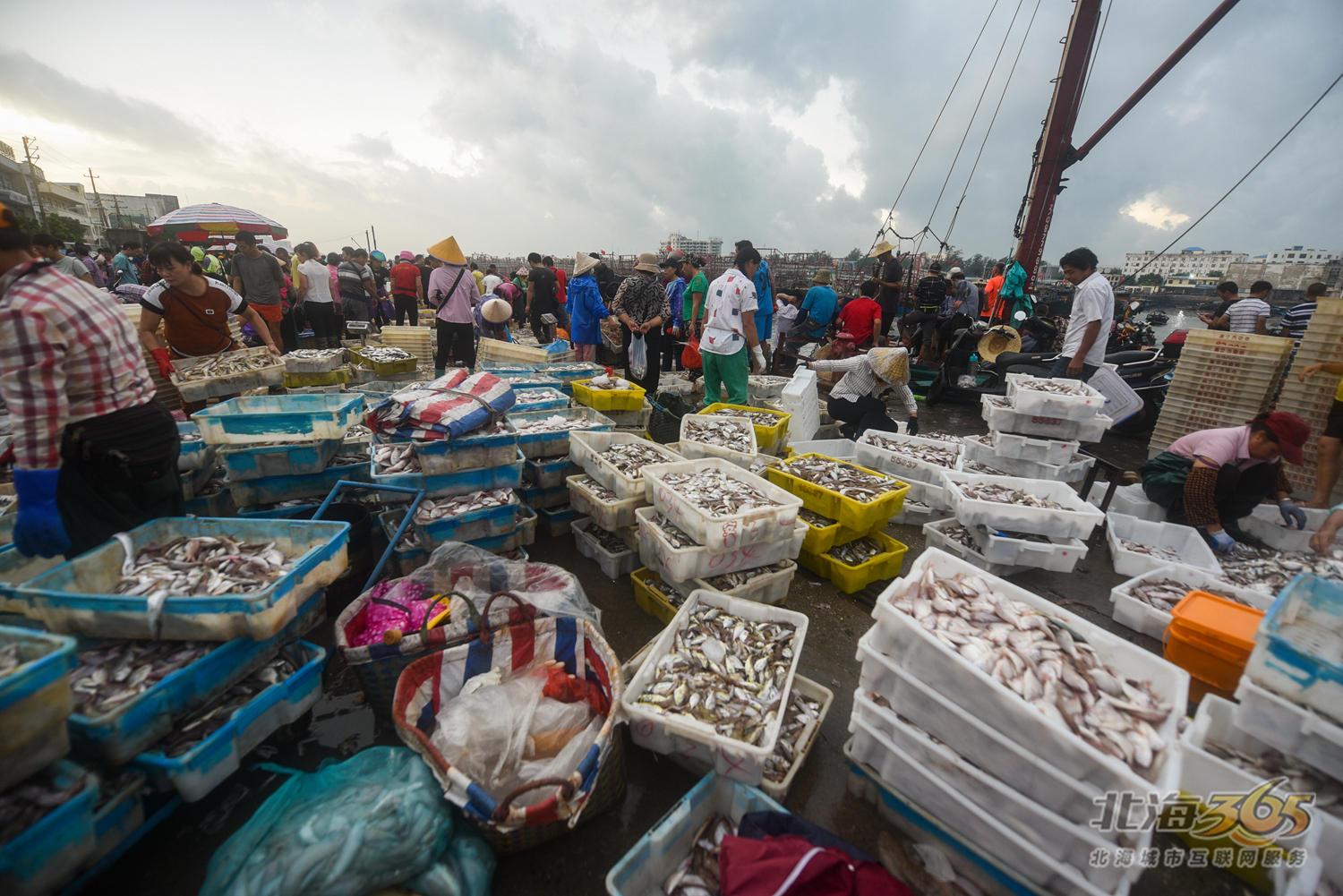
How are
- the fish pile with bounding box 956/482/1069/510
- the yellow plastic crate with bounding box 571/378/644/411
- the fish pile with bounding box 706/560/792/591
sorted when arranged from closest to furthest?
the fish pile with bounding box 706/560/792/591, the fish pile with bounding box 956/482/1069/510, the yellow plastic crate with bounding box 571/378/644/411

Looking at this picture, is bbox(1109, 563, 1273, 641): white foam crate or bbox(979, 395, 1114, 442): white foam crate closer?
bbox(1109, 563, 1273, 641): white foam crate

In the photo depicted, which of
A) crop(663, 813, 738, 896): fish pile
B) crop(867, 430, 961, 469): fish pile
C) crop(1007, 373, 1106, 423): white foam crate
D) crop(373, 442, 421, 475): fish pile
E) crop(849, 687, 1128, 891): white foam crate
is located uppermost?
crop(1007, 373, 1106, 423): white foam crate

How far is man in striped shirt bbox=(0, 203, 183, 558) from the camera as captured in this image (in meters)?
2.33

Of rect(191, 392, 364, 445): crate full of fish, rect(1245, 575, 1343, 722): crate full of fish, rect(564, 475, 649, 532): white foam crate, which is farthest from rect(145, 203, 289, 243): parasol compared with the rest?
rect(1245, 575, 1343, 722): crate full of fish

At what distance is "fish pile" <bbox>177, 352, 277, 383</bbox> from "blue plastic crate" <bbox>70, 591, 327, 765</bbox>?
157 inches

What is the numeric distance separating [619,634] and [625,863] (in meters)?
1.82

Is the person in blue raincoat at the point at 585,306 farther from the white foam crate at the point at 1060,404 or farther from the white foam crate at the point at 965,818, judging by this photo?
the white foam crate at the point at 965,818

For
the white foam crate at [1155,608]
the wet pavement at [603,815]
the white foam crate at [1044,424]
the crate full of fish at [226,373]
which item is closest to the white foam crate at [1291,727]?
the wet pavement at [603,815]

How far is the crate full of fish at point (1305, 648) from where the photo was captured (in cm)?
202

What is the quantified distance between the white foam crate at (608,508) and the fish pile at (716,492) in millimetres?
368

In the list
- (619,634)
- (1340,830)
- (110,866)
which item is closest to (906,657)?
(1340,830)

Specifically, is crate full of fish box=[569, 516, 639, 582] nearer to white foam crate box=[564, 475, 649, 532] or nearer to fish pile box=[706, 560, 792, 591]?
white foam crate box=[564, 475, 649, 532]

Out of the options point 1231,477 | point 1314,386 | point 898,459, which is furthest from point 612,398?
point 1314,386

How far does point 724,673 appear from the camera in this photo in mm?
2783
